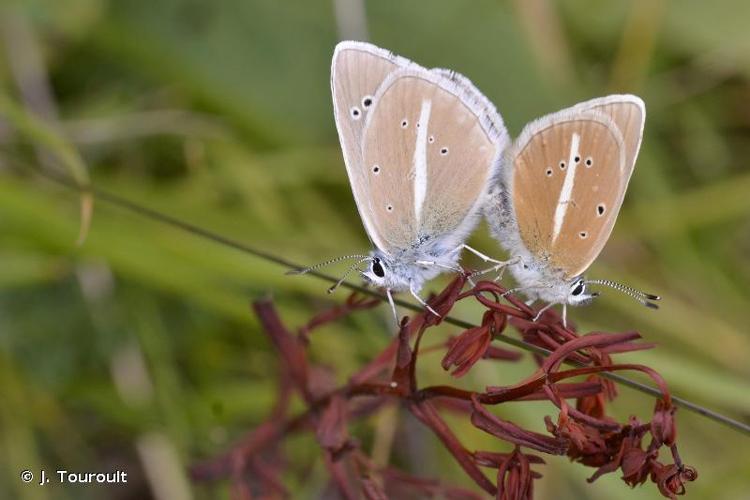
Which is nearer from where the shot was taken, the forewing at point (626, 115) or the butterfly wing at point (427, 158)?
the forewing at point (626, 115)

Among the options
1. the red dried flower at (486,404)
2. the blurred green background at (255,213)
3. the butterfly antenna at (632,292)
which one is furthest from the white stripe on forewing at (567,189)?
the blurred green background at (255,213)

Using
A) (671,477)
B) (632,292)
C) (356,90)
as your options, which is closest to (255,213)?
(356,90)

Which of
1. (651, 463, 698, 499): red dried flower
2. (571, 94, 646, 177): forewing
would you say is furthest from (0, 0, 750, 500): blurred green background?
(651, 463, 698, 499): red dried flower

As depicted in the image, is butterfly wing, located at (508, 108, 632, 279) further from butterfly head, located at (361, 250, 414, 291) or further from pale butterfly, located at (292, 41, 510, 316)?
butterfly head, located at (361, 250, 414, 291)

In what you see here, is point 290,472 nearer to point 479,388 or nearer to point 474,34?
point 479,388

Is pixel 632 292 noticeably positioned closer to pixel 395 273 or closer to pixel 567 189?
pixel 567 189

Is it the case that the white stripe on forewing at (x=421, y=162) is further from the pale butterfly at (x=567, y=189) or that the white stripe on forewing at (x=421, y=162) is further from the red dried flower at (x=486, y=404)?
the red dried flower at (x=486, y=404)
